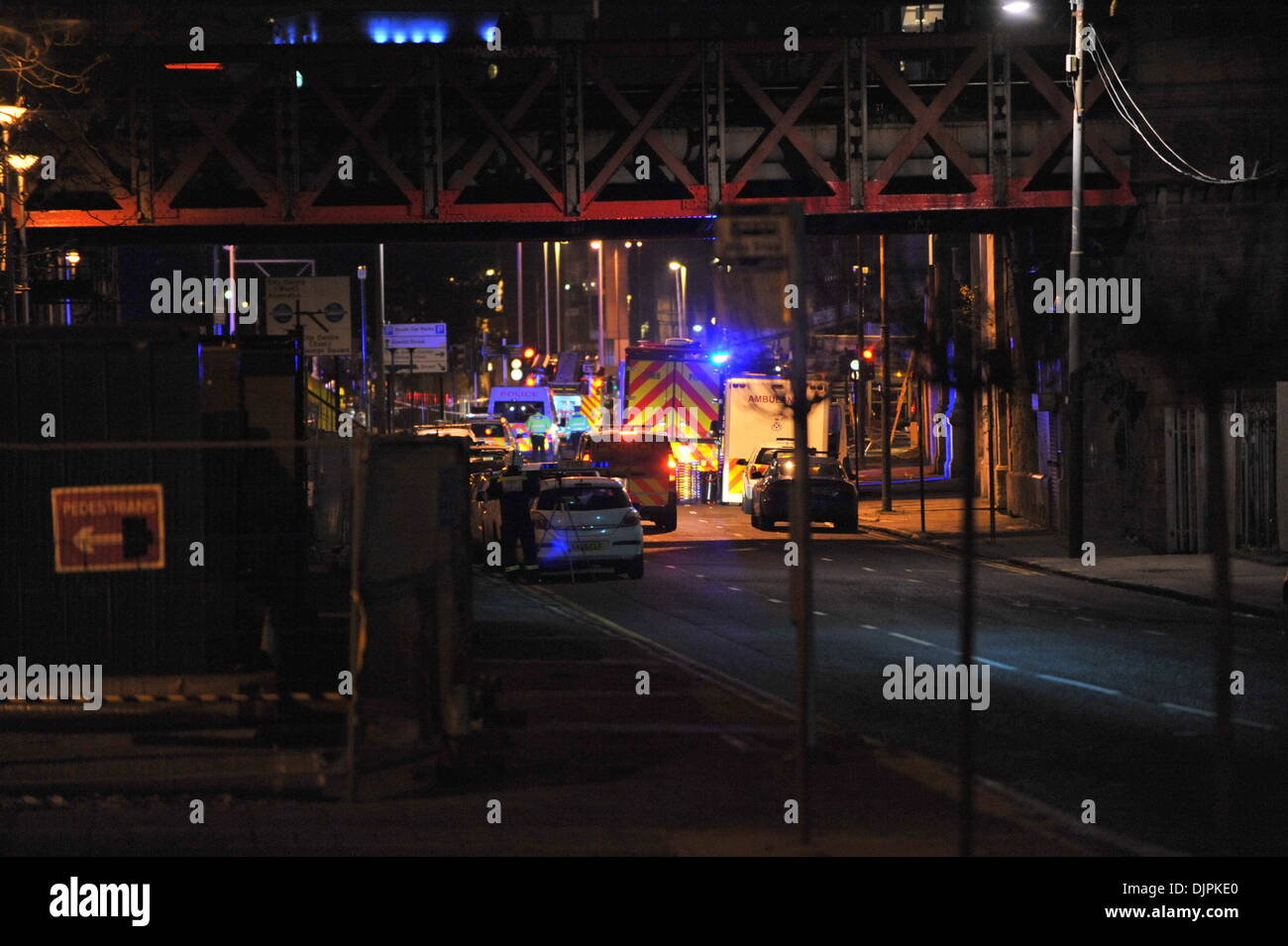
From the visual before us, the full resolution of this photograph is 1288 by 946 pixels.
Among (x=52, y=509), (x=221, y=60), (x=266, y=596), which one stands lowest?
(x=266, y=596)

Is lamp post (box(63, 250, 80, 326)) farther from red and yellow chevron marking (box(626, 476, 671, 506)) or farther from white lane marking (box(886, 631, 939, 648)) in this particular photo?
white lane marking (box(886, 631, 939, 648))

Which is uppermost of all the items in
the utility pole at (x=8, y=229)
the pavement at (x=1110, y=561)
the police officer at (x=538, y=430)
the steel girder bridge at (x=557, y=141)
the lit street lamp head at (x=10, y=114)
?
the steel girder bridge at (x=557, y=141)

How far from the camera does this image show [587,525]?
2438 centimetres

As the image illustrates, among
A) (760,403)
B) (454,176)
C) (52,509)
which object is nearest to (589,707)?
(52,509)

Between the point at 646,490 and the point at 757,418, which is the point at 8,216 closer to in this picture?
the point at 646,490

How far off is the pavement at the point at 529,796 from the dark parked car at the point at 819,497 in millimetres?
22241

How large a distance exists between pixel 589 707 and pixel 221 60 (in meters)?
18.3

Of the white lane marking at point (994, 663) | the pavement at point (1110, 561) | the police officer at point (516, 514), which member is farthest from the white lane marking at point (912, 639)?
the police officer at point (516, 514)

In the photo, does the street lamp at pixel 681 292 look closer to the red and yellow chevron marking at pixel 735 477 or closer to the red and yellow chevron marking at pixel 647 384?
the red and yellow chevron marking at pixel 647 384

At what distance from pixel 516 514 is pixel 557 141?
7.73 metres

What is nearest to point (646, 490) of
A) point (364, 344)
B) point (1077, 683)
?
point (1077, 683)

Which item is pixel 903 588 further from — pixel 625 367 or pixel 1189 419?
pixel 625 367

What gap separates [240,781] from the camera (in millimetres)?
9906

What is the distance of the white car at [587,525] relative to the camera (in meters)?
24.3
